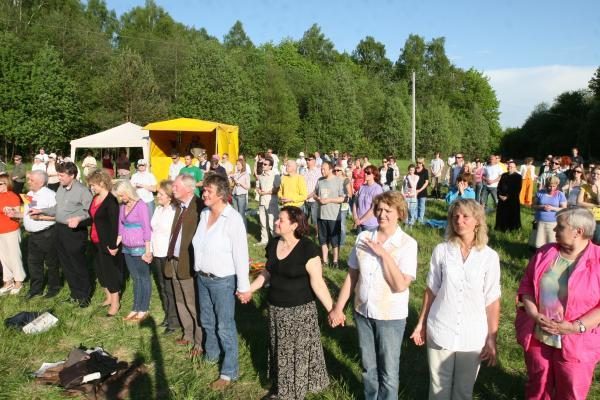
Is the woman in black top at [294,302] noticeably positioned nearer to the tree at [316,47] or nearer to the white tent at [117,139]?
the white tent at [117,139]

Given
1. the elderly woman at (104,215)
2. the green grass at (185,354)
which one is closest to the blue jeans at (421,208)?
the green grass at (185,354)

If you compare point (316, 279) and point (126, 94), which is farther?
point (126, 94)

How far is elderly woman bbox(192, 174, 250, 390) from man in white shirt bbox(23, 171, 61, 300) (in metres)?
3.13

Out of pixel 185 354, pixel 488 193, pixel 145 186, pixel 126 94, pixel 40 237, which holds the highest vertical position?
pixel 126 94

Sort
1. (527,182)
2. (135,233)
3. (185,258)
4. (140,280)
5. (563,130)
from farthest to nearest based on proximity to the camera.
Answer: (563,130)
(527,182)
(140,280)
(135,233)
(185,258)

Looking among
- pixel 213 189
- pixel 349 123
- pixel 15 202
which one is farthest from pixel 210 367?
pixel 349 123

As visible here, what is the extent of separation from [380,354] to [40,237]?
16.3 feet

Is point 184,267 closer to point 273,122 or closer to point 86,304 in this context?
point 86,304

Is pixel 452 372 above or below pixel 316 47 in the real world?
below

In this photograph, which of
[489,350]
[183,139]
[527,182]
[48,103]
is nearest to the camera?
[489,350]

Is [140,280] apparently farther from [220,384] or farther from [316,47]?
[316,47]

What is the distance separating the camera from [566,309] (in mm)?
2826

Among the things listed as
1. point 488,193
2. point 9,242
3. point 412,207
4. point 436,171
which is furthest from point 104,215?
point 436,171

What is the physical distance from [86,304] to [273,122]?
41312 mm
